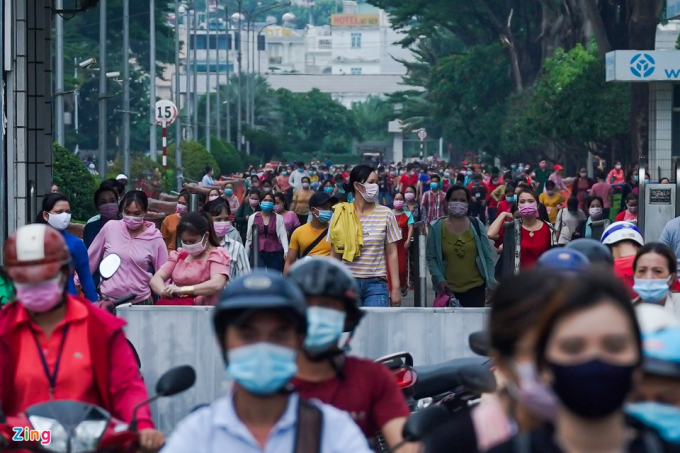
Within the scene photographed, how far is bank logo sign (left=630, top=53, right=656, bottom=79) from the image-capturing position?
A: 88.4 ft

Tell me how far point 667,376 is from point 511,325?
48cm

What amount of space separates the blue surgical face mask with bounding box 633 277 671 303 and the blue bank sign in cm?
2035

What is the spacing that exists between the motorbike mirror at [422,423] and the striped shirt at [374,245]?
6.36 m

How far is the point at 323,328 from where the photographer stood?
4465mm

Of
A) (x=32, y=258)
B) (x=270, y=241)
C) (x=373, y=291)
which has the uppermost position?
(x=32, y=258)

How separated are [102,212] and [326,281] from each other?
8.34m

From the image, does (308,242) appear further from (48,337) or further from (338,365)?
(338,365)

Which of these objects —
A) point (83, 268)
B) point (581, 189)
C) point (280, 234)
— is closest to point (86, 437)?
point (83, 268)

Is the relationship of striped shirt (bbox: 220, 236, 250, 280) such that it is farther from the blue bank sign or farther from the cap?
the blue bank sign

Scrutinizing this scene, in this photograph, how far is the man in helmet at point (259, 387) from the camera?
3557 mm

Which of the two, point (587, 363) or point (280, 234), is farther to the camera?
point (280, 234)

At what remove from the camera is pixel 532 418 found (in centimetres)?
330

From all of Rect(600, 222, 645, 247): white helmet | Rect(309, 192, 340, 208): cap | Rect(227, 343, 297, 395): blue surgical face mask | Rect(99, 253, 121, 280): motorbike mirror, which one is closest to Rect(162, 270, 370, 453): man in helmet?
Rect(227, 343, 297, 395): blue surgical face mask

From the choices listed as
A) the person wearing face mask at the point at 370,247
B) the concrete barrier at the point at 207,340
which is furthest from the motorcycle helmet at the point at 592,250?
the person wearing face mask at the point at 370,247
